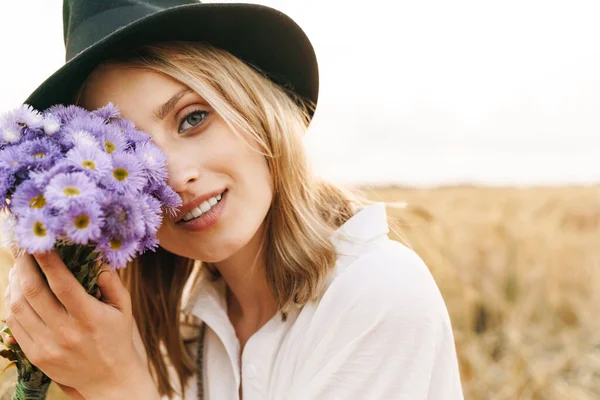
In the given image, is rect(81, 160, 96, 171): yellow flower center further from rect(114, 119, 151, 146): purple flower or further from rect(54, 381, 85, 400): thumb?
rect(54, 381, 85, 400): thumb

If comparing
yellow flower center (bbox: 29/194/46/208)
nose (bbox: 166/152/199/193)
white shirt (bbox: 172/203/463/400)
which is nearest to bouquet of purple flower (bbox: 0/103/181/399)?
yellow flower center (bbox: 29/194/46/208)

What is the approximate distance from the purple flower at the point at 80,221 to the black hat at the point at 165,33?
0.62m

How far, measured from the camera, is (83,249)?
1.30m

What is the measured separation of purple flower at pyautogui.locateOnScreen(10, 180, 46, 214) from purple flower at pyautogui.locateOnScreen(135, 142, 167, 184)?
0.22m

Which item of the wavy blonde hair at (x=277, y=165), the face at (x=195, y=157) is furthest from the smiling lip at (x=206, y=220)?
the wavy blonde hair at (x=277, y=165)

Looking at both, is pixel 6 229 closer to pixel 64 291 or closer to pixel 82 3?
pixel 64 291

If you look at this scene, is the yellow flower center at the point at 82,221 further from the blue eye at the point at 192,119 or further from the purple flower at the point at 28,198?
the blue eye at the point at 192,119

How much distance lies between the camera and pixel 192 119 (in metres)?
1.64

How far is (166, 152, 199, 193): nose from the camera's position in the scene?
154 centimetres

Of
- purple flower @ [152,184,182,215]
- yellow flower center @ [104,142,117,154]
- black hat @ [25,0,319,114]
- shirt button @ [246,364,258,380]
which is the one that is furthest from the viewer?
shirt button @ [246,364,258,380]

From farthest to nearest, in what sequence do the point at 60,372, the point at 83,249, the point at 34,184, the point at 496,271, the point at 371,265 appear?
the point at 496,271, the point at 371,265, the point at 60,372, the point at 83,249, the point at 34,184

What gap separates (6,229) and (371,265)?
901mm

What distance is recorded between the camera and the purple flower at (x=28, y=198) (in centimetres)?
109

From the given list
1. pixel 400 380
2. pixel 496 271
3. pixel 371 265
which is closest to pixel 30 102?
pixel 371 265
